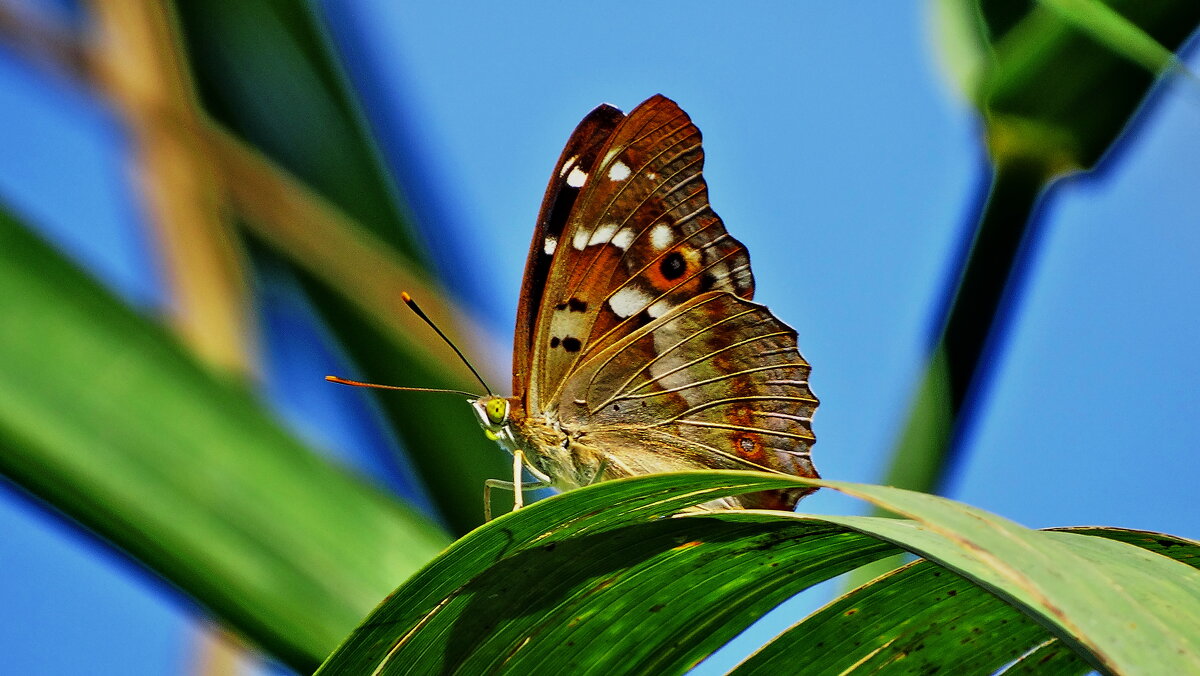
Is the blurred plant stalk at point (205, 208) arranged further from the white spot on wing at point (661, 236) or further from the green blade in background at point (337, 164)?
the white spot on wing at point (661, 236)

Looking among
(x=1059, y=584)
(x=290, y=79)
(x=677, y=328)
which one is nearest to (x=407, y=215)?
(x=290, y=79)

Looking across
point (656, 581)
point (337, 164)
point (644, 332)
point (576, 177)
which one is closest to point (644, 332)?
point (644, 332)

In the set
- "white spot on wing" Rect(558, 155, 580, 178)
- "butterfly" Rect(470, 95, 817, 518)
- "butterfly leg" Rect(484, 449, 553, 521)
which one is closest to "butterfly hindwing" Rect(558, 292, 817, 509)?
"butterfly" Rect(470, 95, 817, 518)

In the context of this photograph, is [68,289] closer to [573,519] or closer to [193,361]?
[193,361]

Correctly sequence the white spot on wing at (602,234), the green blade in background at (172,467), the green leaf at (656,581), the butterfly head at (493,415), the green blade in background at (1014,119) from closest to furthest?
the green leaf at (656,581) → the green blade in background at (172,467) → the green blade in background at (1014,119) → the butterfly head at (493,415) → the white spot on wing at (602,234)

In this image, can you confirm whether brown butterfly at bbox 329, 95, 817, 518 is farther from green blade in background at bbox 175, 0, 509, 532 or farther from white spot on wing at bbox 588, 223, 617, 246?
green blade in background at bbox 175, 0, 509, 532

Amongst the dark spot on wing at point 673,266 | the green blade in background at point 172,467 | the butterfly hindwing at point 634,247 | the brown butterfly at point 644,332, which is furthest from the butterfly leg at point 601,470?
the green blade in background at point 172,467
